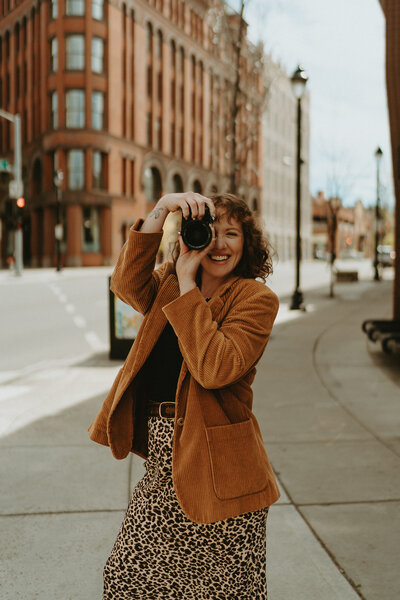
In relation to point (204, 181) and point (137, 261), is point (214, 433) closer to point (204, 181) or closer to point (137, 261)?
point (137, 261)

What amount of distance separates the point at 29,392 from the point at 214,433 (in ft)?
16.9

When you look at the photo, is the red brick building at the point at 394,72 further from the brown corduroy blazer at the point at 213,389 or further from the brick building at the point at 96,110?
the brick building at the point at 96,110

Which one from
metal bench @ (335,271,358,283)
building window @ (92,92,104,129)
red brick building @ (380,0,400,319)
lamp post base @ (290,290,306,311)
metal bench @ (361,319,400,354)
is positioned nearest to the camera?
metal bench @ (361,319,400,354)

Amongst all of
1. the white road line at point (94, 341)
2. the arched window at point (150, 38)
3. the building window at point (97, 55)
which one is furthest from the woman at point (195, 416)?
the arched window at point (150, 38)

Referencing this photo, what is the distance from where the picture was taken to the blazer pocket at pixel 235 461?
1.89 metres

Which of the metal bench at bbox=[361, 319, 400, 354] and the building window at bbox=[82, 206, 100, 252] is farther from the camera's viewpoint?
the building window at bbox=[82, 206, 100, 252]

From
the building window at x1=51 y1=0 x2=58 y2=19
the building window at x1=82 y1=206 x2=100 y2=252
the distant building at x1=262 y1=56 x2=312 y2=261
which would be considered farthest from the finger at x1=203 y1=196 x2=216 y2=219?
the distant building at x1=262 y1=56 x2=312 y2=261

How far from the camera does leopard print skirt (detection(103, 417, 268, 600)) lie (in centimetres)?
202

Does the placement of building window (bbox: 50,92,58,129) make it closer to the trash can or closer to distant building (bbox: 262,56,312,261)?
distant building (bbox: 262,56,312,261)

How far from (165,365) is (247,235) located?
0.52m

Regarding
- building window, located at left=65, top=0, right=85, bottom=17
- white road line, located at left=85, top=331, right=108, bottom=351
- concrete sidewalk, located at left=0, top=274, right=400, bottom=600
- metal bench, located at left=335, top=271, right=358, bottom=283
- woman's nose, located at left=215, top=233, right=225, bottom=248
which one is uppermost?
building window, located at left=65, top=0, right=85, bottom=17

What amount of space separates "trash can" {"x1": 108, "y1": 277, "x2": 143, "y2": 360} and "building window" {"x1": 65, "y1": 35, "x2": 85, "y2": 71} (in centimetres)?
3815

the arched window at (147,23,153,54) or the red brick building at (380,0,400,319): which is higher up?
the arched window at (147,23,153,54)

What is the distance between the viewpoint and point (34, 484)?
13.3 feet
